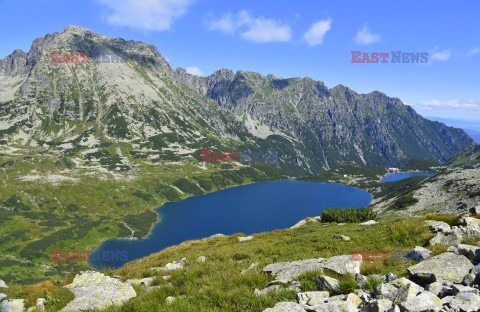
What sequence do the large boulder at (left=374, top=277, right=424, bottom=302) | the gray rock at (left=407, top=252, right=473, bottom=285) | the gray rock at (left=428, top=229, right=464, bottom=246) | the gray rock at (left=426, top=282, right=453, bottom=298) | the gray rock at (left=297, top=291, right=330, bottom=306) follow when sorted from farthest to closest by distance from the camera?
the gray rock at (left=428, top=229, right=464, bottom=246), the gray rock at (left=407, top=252, right=473, bottom=285), the gray rock at (left=297, top=291, right=330, bottom=306), the gray rock at (left=426, top=282, right=453, bottom=298), the large boulder at (left=374, top=277, right=424, bottom=302)

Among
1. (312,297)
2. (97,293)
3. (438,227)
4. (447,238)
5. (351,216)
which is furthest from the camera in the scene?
(351,216)

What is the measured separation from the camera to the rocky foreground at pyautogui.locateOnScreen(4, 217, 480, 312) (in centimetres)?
684

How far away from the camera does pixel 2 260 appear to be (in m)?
129

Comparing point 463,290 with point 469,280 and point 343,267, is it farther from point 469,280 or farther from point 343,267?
point 343,267

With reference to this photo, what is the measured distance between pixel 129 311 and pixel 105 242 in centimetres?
19654

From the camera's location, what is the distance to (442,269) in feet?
30.7

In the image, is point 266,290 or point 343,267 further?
point 343,267

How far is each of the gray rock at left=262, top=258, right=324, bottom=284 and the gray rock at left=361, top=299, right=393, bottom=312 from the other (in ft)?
13.7

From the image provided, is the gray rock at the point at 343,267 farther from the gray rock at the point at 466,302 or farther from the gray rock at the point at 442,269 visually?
the gray rock at the point at 466,302

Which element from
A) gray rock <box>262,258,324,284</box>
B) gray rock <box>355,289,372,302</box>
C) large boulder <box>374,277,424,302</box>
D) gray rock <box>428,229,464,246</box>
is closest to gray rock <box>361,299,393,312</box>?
large boulder <box>374,277,424,302</box>

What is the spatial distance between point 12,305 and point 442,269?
20.5m

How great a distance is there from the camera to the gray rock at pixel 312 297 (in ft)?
27.1

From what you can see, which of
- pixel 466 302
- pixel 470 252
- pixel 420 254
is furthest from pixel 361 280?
pixel 470 252

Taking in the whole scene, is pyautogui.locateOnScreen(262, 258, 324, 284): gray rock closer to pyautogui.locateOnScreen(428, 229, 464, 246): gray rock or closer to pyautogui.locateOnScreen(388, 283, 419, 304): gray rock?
pyautogui.locateOnScreen(388, 283, 419, 304): gray rock
